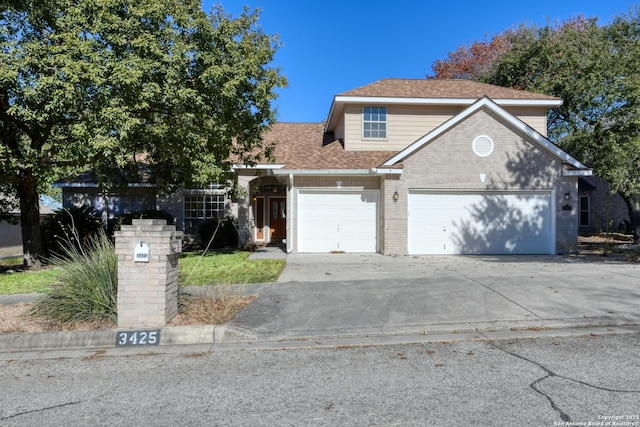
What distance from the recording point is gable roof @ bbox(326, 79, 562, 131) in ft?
52.7

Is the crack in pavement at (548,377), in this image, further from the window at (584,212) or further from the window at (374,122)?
the window at (584,212)

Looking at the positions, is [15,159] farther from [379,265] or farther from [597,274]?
[597,274]

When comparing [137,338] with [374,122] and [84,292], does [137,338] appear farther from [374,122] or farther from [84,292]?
[374,122]

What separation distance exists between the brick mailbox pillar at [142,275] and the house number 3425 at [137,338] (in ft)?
0.60

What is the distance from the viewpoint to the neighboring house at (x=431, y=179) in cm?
1416

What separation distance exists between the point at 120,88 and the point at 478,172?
11240 mm

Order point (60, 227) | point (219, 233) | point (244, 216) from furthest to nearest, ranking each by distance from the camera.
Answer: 1. point (219, 233)
2. point (244, 216)
3. point (60, 227)

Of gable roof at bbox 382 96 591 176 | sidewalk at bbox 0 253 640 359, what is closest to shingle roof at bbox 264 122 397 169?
gable roof at bbox 382 96 591 176

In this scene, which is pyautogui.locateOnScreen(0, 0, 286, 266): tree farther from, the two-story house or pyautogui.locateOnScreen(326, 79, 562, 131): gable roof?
pyautogui.locateOnScreen(326, 79, 562, 131): gable roof

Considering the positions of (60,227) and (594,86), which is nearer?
(60,227)

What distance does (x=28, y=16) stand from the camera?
34.5ft

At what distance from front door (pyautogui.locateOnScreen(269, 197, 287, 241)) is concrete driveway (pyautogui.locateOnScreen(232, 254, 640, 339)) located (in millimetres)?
8709

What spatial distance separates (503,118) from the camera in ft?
46.1

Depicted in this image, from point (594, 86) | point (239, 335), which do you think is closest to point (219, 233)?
point (239, 335)
